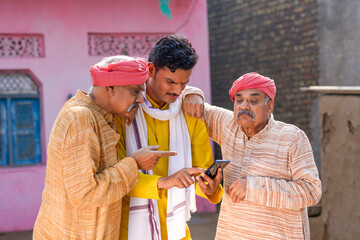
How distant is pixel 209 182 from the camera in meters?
2.61

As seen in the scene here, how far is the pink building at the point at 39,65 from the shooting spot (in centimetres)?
700

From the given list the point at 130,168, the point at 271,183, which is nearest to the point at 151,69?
the point at 130,168

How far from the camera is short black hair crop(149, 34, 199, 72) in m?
2.72

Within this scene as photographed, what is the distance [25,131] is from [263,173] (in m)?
5.43

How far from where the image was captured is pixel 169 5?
297 inches

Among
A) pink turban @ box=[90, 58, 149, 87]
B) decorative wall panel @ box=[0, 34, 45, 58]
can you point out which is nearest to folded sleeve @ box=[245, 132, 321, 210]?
pink turban @ box=[90, 58, 149, 87]

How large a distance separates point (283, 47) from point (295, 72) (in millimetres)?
653

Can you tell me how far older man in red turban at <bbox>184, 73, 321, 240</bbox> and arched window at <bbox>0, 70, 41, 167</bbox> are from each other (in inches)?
195

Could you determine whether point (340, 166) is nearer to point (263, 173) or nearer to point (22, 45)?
point (263, 173)

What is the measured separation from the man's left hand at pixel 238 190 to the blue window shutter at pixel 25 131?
527cm

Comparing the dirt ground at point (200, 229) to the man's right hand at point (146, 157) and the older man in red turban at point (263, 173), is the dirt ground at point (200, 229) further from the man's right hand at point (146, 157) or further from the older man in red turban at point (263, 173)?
the man's right hand at point (146, 157)

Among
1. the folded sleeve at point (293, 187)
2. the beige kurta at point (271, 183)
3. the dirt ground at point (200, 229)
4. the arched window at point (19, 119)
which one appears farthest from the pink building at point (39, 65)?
the folded sleeve at point (293, 187)

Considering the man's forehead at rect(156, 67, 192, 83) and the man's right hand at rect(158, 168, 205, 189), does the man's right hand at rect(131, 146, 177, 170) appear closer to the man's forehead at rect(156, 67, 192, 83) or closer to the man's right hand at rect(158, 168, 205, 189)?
the man's right hand at rect(158, 168, 205, 189)

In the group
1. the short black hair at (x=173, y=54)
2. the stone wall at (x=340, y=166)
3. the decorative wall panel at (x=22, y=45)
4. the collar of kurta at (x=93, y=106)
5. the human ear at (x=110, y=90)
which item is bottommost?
the stone wall at (x=340, y=166)
